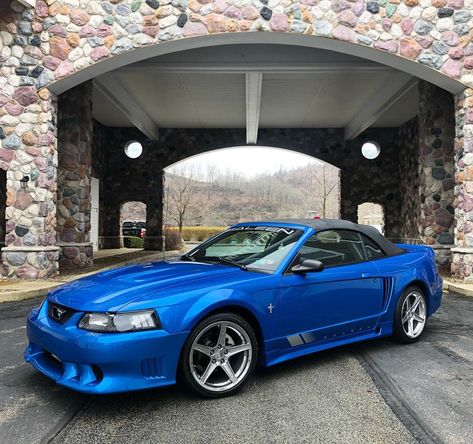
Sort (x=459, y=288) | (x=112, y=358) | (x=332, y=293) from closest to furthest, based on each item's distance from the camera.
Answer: (x=112, y=358)
(x=332, y=293)
(x=459, y=288)

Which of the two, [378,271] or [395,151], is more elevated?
[395,151]

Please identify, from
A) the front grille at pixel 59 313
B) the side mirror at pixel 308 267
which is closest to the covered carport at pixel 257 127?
the side mirror at pixel 308 267

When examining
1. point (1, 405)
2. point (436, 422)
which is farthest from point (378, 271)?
point (1, 405)

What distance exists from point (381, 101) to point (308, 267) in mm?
13838

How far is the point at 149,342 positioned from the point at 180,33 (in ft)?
26.3

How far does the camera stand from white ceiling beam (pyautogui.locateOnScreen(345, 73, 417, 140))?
13.8 meters

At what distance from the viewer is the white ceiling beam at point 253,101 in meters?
13.4

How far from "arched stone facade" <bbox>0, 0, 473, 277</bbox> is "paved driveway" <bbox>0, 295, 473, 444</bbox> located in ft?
19.5

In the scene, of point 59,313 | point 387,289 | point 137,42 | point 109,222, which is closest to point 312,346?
point 387,289

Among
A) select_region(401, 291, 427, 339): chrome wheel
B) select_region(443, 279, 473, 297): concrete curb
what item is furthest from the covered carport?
select_region(401, 291, 427, 339): chrome wheel

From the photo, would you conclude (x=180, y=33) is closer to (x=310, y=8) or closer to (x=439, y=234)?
(x=310, y=8)

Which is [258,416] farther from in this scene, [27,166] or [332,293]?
[27,166]

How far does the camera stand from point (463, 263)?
9805 mm

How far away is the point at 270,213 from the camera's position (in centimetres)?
7094
